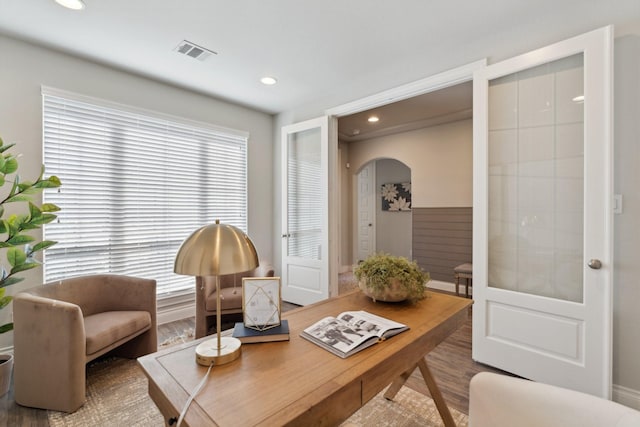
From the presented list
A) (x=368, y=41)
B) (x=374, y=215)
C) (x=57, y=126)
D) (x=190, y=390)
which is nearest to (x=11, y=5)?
(x=57, y=126)

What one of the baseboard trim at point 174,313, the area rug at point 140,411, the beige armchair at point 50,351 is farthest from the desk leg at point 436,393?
the baseboard trim at point 174,313

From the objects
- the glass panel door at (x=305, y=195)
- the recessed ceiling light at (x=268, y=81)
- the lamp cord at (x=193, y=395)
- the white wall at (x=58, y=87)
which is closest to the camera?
the lamp cord at (x=193, y=395)

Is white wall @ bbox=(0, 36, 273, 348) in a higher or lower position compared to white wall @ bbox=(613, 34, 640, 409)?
higher

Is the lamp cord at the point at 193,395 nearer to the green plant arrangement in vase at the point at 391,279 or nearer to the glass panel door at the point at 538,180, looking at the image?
the green plant arrangement in vase at the point at 391,279

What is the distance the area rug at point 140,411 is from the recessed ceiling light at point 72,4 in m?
2.61

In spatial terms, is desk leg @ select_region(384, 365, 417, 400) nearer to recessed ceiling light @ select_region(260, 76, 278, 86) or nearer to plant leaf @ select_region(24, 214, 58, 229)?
plant leaf @ select_region(24, 214, 58, 229)

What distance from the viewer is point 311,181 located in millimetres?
3744

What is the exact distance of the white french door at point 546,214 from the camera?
1.80m

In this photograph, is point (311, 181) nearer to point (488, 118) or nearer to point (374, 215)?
point (488, 118)

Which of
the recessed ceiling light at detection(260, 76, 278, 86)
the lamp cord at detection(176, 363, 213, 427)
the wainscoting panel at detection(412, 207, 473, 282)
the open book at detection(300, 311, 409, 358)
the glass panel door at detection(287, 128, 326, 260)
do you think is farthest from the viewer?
the wainscoting panel at detection(412, 207, 473, 282)

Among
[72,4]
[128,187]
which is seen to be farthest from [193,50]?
[128,187]

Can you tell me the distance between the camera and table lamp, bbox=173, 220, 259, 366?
3.17ft

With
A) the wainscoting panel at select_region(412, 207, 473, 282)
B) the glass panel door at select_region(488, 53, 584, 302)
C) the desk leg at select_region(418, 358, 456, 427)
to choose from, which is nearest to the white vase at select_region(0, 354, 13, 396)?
the desk leg at select_region(418, 358, 456, 427)

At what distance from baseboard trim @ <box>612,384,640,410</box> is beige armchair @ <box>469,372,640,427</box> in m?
1.51
